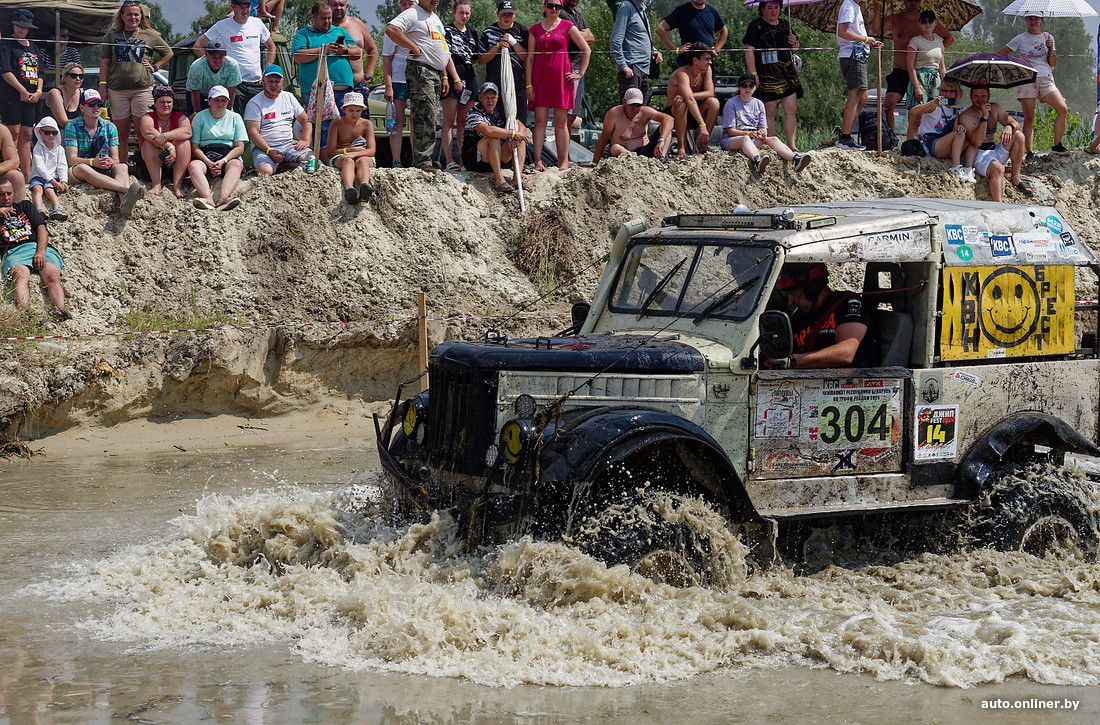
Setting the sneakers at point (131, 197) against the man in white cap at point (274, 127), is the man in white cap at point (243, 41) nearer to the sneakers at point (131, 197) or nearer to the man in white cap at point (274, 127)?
the man in white cap at point (274, 127)

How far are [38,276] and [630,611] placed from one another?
8403 mm

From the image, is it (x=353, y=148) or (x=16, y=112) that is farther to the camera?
(x=353, y=148)

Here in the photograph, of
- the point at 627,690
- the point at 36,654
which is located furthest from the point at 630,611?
the point at 36,654

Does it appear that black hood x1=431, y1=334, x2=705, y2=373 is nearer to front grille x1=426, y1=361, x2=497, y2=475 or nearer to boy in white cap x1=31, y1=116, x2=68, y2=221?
front grille x1=426, y1=361, x2=497, y2=475

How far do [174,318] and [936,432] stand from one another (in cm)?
802

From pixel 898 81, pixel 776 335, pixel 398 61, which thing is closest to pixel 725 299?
pixel 776 335

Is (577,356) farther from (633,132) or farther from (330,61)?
(633,132)

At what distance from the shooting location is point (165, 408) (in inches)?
491

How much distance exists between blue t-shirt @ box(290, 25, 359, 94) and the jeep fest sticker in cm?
873

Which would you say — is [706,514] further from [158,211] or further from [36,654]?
[158,211]

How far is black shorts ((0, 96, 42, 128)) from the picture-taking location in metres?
12.8

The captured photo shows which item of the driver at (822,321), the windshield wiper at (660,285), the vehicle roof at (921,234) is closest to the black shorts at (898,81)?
the vehicle roof at (921,234)

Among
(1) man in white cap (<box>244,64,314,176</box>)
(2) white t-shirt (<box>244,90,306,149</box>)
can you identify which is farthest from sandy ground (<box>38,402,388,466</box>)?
(2) white t-shirt (<box>244,90,306,149</box>)

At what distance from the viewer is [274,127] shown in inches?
545
